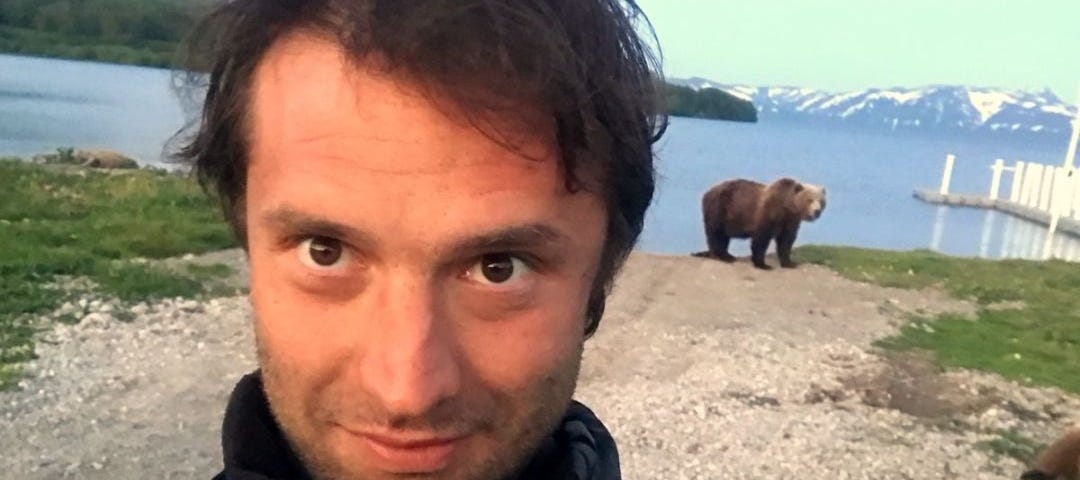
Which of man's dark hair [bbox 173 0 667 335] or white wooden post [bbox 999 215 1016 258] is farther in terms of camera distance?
white wooden post [bbox 999 215 1016 258]

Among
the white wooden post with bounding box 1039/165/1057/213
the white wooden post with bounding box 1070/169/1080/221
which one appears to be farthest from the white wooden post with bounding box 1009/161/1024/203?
the white wooden post with bounding box 1070/169/1080/221

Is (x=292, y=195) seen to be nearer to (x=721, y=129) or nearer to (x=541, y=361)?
(x=541, y=361)

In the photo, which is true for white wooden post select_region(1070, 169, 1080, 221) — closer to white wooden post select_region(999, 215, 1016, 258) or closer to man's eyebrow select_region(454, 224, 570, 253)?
white wooden post select_region(999, 215, 1016, 258)

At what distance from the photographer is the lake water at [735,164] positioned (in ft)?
41.6

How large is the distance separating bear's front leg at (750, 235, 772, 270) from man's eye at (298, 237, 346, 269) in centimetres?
909

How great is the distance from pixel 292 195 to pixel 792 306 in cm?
797

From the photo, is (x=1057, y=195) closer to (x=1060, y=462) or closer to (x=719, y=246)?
(x=719, y=246)

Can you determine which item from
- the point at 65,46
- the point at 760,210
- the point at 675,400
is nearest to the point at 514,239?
the point at 675,400

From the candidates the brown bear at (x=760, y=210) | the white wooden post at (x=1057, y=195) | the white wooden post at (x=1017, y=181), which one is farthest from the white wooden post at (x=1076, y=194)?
the brown bear at (x=760, y=210)

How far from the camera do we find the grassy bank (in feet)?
21.5

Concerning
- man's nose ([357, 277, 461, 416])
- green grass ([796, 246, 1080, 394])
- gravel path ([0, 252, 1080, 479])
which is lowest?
green grass ([796, 246, 1080, 394])

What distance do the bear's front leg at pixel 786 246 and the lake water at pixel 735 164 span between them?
2.32ft

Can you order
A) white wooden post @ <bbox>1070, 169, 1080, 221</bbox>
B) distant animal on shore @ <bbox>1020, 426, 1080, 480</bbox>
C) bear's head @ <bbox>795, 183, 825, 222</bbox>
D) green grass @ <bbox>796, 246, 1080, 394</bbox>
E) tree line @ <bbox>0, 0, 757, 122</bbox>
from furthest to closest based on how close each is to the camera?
tree line @ <bbox>0, 0, 757, 122</bbox> → white wooden post @ <bbox>1070, 169, 1080, 221</bbox> → bear's head @ <bbox>795, 183, 825, 222</bbox> → green grass @ <bbox>796, 246, 1080, 394</bbox> → distant animal on shore @ <bbox>1020, 426, 1080, 480</bbox>

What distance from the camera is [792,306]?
29.0 feet
